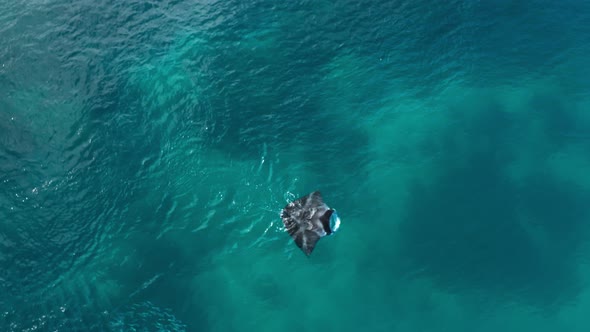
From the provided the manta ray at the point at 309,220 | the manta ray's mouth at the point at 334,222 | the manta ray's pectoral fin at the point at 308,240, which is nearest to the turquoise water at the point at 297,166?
the manta ray's mouth at the point at 334,222

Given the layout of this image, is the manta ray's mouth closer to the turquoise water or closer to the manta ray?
the manta ray

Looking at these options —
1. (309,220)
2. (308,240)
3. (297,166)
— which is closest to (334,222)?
(309,220)

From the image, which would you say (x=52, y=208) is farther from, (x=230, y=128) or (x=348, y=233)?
(x=348, y=233)

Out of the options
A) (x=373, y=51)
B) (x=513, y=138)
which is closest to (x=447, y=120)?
(x=513, y=138)

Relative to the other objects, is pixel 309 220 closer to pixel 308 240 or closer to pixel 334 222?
pixel 308 240

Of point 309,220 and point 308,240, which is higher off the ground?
point 309,220

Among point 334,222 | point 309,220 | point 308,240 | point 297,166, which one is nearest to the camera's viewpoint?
point 308,240

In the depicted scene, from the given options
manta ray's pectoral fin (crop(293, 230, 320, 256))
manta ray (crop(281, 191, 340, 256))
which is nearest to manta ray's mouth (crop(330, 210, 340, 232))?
manta ray (crop(281, 191, 340, 256))

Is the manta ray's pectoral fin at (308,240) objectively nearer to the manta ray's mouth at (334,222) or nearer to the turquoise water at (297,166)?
the manta ray's mouth at (334,222)
